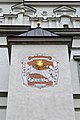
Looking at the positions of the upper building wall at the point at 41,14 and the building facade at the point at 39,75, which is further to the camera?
the upper building wall at the point at 41,14

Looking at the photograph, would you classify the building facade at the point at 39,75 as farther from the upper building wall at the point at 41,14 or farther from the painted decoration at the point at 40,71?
the upper building wall at the point at 41,14

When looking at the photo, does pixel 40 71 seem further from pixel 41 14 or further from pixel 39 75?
pixel 41 14

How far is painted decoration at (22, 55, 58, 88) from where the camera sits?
11828mm

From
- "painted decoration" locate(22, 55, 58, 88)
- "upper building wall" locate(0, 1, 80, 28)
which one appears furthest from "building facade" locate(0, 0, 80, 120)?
"upper building wall" locate(0, 1, 80, 28)

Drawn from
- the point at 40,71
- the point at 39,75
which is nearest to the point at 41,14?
the point at 40,71

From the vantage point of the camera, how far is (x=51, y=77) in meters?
12.1

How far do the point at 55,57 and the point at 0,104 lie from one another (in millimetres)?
2718

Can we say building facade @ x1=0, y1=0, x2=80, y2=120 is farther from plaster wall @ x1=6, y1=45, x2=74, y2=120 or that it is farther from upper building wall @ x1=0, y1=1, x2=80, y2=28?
upper building wall @ x1=0, y1=1, x2=80, y2=28

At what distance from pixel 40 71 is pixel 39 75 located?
201 mm

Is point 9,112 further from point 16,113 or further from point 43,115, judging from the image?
point 43,115

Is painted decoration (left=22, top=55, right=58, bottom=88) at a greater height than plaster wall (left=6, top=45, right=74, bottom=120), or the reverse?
painted decoration (left=22, top=55, right=58, bottom=88)

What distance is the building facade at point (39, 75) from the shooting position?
11031 mm

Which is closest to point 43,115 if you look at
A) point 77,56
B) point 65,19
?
point 77,56

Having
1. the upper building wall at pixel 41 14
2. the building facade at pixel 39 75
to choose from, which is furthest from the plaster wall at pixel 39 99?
the upper building wall at pixel 41 14
